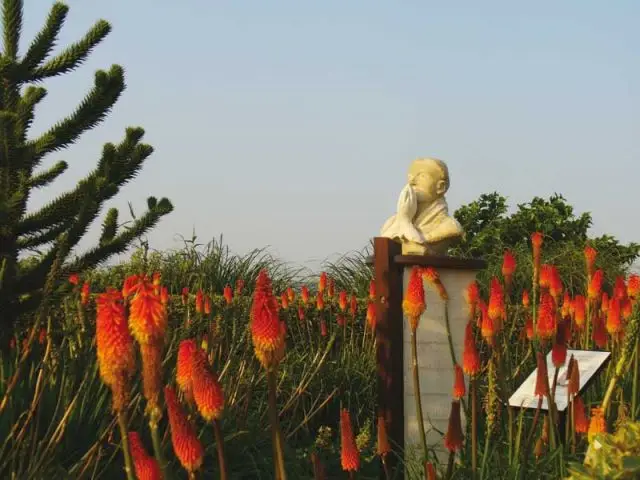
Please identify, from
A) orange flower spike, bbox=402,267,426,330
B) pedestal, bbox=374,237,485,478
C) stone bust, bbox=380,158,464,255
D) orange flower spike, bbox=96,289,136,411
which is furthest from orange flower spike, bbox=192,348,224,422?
stone bust, bbox=380,158,464,255

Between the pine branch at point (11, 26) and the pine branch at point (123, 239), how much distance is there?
1.55 metres

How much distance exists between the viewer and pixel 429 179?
604cm

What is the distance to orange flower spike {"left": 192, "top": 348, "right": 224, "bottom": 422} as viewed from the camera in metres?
2.14

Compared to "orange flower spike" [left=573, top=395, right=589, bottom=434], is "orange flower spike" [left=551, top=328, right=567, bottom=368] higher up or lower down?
higher up

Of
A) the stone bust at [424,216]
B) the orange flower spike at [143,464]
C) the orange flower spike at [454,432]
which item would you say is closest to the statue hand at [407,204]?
the stone bust at [424,216]

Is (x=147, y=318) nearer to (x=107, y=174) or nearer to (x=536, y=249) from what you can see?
(x=536, y=249)

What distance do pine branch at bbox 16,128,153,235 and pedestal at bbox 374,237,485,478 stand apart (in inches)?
76.0

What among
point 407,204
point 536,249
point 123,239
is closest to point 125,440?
point 536,249

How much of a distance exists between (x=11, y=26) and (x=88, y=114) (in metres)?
0.94

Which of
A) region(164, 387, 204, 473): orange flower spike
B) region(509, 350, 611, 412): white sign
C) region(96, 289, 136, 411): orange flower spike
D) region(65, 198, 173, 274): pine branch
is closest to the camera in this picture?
region(96, 289, 136, 411): orange flower spike

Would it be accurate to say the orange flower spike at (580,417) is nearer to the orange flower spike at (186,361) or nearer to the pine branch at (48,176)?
the orange flower spike at (186,361)

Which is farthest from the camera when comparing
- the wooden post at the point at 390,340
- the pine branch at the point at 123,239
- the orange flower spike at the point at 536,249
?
the pine branch at the point at 123,239

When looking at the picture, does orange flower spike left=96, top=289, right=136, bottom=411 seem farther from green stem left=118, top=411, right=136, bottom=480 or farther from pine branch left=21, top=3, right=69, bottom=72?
pine branch left=21, top=3, right=69, bottom=72

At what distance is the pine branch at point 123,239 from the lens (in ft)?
21.2
